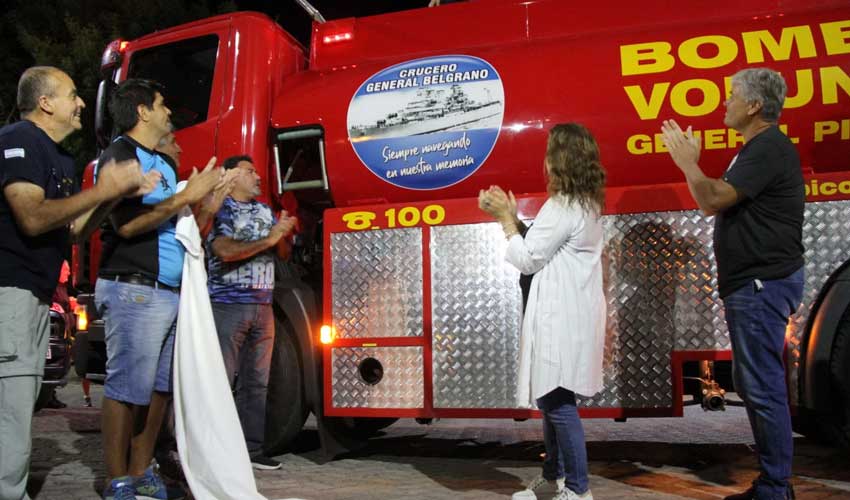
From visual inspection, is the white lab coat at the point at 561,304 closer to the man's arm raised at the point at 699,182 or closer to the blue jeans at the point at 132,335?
the man's arm raised at the point at 699,182

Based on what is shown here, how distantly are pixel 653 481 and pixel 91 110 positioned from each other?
617 inches

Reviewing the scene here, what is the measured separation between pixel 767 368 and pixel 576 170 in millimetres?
1246

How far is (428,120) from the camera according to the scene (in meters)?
4.58

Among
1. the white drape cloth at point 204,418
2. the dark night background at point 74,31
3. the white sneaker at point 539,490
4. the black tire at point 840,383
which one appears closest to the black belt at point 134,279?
the white drape cloth at point 204,418

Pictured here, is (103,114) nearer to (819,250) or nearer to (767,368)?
(767,368)

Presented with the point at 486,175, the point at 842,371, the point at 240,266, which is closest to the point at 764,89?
the point at 842,371

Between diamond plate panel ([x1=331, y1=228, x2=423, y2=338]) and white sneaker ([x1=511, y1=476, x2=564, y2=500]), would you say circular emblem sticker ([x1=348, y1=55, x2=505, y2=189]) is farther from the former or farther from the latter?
white sneaker ([x1=511, y1=476, x2=564, y2=500])

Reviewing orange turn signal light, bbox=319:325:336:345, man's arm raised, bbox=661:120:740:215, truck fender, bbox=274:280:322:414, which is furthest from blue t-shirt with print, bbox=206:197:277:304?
man's arm raised, bbox=661:120:740:215

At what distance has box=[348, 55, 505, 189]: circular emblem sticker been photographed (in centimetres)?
450

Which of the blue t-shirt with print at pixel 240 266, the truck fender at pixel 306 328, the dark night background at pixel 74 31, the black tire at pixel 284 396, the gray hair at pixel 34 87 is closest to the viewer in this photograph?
the gray hair at pixel 34 87

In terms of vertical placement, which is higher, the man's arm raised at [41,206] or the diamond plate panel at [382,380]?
the man's arm raised at [41,206]

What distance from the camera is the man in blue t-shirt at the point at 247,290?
4.57 m

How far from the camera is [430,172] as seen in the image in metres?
4.58

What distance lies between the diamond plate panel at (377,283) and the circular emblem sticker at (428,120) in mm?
405
